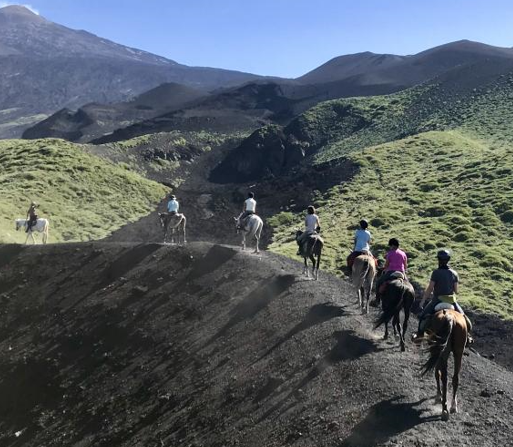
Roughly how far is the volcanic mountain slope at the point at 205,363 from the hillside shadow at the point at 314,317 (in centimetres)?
8

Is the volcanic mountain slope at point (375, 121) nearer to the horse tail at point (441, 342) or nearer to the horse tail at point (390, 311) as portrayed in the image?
the horse tail at point (390, 311)

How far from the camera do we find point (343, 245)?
5212 centimetres

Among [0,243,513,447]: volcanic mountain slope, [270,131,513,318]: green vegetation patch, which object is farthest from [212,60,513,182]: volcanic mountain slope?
[0,243,513,447]: volcanic mountain slope

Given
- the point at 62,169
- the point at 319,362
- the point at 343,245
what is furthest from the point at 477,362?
the point at 62,169

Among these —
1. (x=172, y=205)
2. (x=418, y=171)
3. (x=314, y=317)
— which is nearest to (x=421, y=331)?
(x=314, y=317)

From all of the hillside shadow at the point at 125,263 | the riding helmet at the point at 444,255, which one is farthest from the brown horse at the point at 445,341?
the hillside shadow at the point at 125,263

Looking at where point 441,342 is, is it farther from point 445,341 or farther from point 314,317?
point 314,317

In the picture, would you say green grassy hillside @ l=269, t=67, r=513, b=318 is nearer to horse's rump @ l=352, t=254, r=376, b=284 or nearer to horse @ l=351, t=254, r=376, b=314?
horse @ l=351, t=254, r=376, b=314

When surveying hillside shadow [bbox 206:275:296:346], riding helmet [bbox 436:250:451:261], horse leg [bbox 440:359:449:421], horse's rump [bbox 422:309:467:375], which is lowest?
hillside shadow [bbox 206:275:296:346]

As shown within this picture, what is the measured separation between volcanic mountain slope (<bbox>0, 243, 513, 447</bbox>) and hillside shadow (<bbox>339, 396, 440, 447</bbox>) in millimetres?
42

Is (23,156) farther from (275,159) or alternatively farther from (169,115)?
(169,115)

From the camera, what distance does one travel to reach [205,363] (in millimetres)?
21453

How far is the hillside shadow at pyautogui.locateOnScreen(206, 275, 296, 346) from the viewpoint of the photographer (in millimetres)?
23881

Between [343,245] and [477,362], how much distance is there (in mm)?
32578
